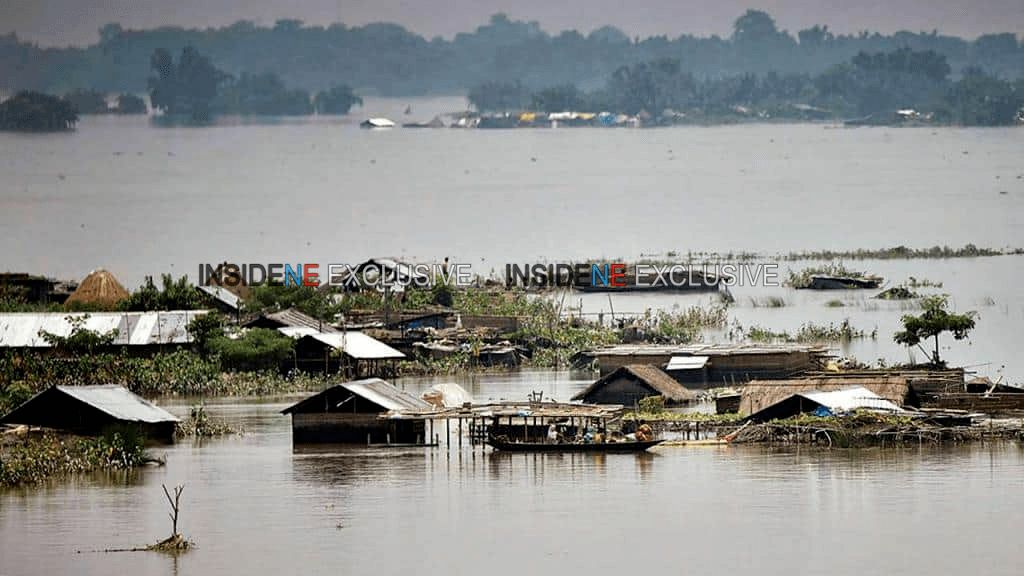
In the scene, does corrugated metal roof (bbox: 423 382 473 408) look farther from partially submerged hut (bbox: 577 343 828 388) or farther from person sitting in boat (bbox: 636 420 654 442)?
partially submerged hut (bbox: 577 343 828 388)

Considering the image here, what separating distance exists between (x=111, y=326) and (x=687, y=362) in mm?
7931

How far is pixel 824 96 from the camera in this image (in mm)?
120875

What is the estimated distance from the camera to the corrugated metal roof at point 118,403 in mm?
19641

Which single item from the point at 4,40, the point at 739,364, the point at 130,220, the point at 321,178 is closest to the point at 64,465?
the point at 739,364

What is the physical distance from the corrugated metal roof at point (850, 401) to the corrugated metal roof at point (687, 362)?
13.8ft

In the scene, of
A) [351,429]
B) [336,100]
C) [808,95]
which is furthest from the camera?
[336,100]

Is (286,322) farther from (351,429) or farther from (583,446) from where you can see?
(583,446)

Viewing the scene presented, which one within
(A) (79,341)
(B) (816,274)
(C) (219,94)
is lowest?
(A) (79,341)

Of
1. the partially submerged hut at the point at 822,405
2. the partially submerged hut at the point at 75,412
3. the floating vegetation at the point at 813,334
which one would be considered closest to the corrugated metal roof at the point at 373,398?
the partially submerged hut at the point at 75,412

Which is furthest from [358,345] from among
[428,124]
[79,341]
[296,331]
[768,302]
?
[428,124]

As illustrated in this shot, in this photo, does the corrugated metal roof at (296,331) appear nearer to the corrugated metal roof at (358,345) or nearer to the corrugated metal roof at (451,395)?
the corrugated metal roof at (358,345)

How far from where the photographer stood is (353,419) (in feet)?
66.4

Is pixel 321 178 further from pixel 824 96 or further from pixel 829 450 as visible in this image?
pixel 829 450

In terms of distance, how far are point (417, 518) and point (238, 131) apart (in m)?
103
